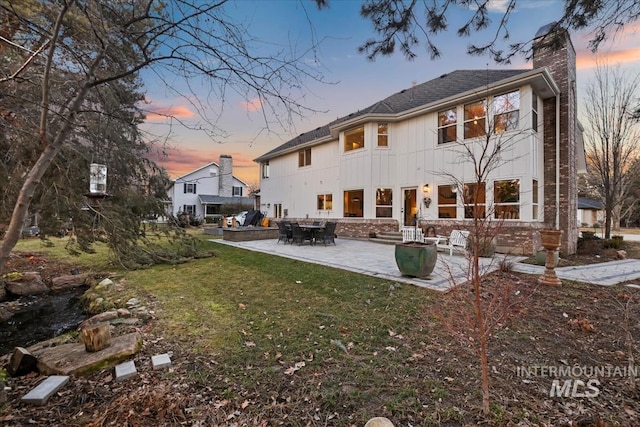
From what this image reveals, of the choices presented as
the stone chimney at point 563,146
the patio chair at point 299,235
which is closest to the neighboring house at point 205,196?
the patio chair at point 299,235

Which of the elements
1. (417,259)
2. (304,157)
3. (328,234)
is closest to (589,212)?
(304,157)

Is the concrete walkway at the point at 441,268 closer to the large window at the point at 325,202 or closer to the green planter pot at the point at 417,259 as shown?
the green planter pot at the point at 417,259

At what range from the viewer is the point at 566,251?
407 inches

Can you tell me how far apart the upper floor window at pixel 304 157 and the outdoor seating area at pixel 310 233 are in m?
6.98

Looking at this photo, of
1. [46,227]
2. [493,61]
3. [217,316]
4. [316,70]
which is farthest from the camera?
[46,227]

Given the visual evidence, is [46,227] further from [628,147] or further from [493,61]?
[628,147]

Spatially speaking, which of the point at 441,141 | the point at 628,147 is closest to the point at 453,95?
the point at 441,141

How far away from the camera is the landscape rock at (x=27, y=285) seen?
21.6ft

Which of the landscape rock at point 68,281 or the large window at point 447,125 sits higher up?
the large window at point 447,125

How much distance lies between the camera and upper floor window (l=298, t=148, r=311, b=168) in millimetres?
18400

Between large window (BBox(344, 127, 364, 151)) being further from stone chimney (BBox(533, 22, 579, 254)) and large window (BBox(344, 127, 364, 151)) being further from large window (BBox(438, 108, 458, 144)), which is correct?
stone chimney (BBox(533, 22, 579, 254))

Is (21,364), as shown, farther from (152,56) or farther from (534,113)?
(534,113)

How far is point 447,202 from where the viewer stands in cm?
1210

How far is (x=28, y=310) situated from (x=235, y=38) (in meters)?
7.14
